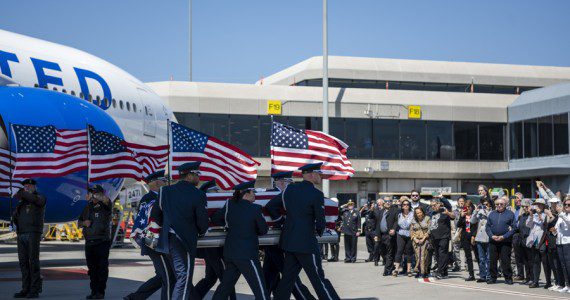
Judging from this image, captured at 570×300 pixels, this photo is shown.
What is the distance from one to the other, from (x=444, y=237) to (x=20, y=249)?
9.35 m

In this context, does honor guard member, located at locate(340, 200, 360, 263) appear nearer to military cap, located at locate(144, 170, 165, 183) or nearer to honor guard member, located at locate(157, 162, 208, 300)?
military cap, located at locate(144, 170, 165, 183)

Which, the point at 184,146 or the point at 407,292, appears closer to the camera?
the point at 184,146

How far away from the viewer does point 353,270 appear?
2172 cm

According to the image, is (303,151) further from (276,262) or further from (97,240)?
(97,240)

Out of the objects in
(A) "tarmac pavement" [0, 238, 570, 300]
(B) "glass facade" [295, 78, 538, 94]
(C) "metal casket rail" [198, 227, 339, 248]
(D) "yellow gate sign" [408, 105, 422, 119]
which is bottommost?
(A) "tarmac pavement" [0, 238, 570, 300]

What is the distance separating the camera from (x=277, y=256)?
12.4 metres

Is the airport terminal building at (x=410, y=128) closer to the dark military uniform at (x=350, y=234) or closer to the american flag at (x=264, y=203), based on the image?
the dark military uniform at (x=350, y=234)

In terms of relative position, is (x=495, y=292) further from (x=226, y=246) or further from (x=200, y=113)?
(x=200, y=113)

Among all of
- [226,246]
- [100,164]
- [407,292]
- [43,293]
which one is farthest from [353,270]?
[226,246]

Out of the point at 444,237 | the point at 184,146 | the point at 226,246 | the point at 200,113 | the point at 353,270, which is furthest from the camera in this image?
the point at 200,113

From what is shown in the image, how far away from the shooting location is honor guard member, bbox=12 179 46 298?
45.6 feet

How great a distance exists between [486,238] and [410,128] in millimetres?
35053

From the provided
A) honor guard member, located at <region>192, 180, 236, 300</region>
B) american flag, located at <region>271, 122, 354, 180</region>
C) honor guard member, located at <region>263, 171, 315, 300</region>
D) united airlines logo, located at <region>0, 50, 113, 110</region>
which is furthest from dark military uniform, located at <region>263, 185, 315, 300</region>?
united airlines logo, located at <region>0, 50, 113, 110</region>

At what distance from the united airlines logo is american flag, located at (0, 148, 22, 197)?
4.28 m
